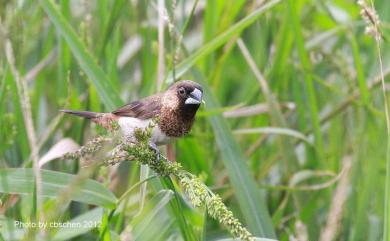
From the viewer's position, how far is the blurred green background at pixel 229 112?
2969mm

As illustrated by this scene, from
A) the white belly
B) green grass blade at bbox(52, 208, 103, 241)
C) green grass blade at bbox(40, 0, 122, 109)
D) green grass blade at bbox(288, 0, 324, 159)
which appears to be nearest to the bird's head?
the white belly

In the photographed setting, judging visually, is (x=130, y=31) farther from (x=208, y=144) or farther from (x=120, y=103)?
(x=120, y=103)

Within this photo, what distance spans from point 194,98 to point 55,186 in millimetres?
657

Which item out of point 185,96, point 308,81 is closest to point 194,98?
point 185,96

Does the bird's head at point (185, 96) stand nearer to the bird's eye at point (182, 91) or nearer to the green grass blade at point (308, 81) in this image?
the bird's eye at point (182, 91)

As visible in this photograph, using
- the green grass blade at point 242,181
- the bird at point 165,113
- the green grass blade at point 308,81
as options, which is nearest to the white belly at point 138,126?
the bird at point 165,113

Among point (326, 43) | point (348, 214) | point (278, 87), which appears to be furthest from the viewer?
point (326, 43)

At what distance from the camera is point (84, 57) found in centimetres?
305

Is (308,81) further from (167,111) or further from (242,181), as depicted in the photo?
(167,111)

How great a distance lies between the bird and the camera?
2.87 m

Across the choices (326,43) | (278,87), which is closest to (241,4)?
(278,87)

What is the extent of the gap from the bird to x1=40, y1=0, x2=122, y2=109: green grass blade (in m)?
0.09

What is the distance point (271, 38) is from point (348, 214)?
45.8 inches

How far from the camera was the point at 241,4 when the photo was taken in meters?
4.17
